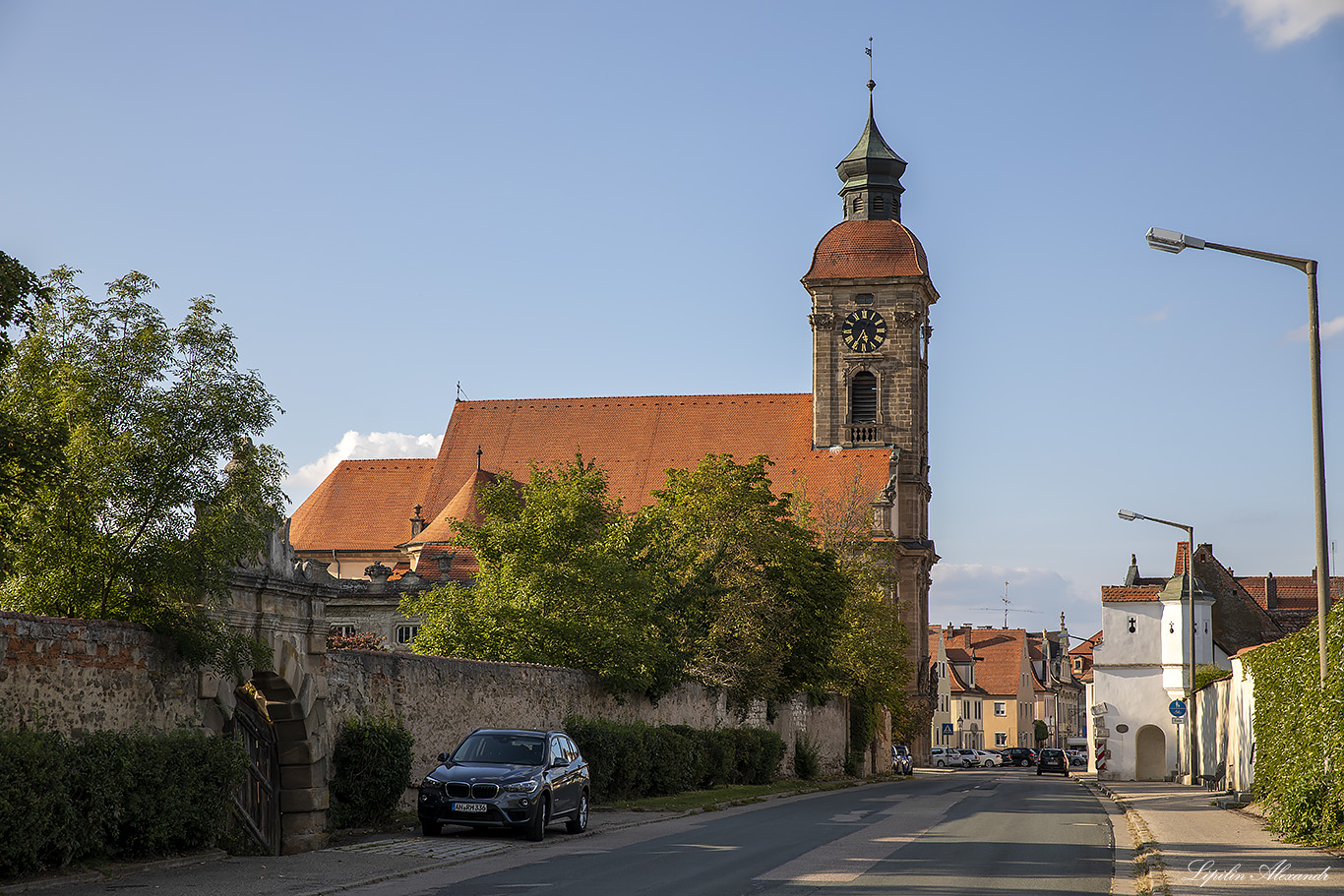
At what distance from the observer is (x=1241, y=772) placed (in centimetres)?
3116

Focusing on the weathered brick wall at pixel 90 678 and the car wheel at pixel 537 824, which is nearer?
the weathered brick wall at pixel 90 678

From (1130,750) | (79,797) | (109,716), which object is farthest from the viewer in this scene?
(1130,750)

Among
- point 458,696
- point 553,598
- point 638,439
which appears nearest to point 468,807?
point 458,696

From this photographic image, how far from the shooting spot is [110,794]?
530 inches

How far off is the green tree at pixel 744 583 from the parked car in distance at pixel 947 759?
46920mm

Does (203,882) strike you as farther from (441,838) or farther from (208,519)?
(441,838)

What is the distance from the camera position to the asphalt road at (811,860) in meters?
13.7

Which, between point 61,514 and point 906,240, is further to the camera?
point 906,240

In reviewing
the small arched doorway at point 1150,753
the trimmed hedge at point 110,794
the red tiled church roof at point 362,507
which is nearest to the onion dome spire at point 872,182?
the red tiled church roof at point 362,507

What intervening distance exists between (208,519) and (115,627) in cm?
147

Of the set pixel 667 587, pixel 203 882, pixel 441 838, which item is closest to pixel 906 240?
pixel 667 587

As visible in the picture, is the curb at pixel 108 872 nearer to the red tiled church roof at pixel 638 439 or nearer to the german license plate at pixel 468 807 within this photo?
the german license plate at pixel 468 807

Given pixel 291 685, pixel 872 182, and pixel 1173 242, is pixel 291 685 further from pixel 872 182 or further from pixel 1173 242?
pixel 872 182

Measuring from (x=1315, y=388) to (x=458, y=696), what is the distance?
45.1ft
